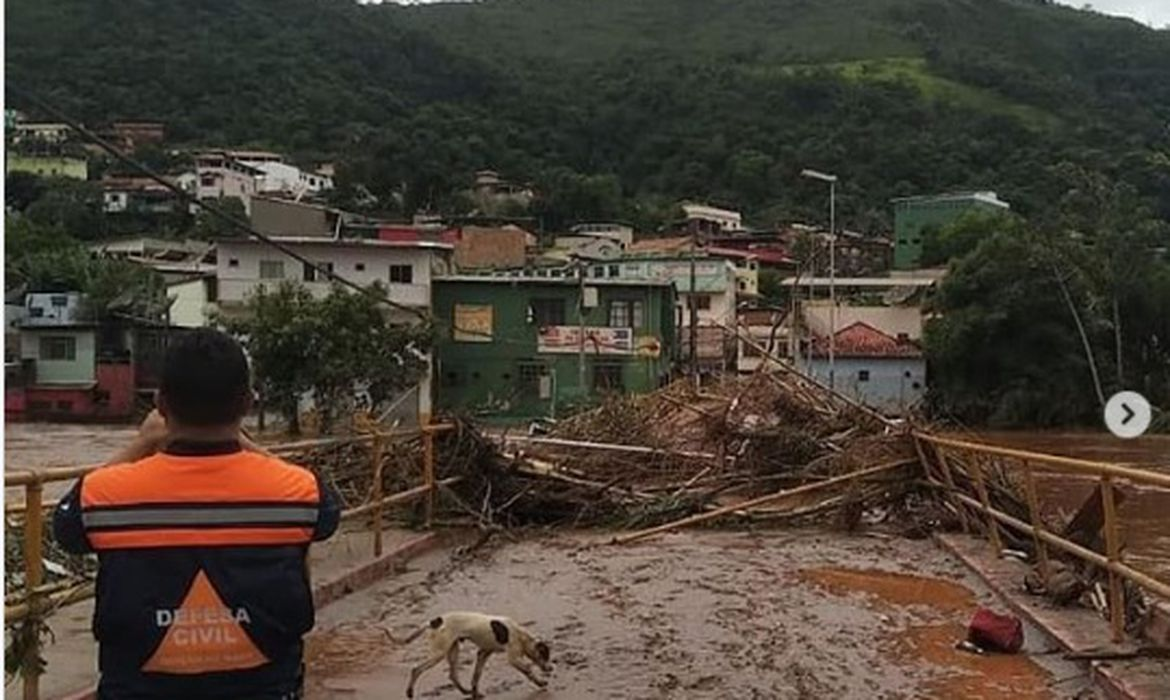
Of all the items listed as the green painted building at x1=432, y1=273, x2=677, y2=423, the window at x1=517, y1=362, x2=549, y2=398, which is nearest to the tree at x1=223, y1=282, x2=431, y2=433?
the green painted building at x1=432, y1=273, x2=677, y2=423

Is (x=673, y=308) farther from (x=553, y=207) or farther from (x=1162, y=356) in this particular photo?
(x=553, y=207)

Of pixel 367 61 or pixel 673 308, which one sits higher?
pixel 367 61

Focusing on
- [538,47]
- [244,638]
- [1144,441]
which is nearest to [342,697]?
[244,638]

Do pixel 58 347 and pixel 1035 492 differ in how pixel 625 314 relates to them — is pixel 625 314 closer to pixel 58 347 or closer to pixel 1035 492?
pixel 58 347

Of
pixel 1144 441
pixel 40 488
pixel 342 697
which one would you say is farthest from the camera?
pixel 1144 441

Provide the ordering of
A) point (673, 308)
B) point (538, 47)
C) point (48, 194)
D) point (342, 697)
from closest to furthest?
1. point (342, 697)
2. point (673, 308)
3. point (48, 194)
4. point (538, 47)

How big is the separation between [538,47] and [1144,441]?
140m

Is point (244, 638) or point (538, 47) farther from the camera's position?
point (538, 47)

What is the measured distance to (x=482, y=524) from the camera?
14.3 metres

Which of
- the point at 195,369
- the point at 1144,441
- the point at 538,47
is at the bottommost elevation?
the point at 1144,441

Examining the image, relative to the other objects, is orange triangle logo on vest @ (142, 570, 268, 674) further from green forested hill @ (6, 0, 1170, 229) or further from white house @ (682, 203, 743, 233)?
green forested hill @ (6, 0, 1170, 229)

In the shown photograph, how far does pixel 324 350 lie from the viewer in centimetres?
4006

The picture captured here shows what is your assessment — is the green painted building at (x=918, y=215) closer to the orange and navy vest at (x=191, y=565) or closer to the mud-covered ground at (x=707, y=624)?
the mud-covered ground at (x=707, y=624)

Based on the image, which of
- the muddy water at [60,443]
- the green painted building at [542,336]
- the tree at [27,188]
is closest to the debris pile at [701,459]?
the muddy water at [60,443]
